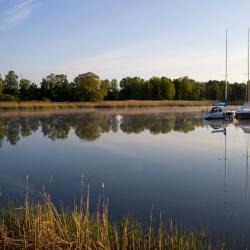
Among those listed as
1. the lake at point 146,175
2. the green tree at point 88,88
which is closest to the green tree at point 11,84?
the green tree at point 88,88

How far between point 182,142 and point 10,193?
9.92 metres

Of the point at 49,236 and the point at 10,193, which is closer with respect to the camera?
the point at 49,236

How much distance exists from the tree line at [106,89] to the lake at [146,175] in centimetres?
4748

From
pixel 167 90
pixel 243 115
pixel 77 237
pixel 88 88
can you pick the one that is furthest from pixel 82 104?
pixel 77 237

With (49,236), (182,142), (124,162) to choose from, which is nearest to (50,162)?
(124,162)

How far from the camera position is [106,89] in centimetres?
7606

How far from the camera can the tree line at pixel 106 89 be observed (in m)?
70.1

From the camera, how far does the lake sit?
7.01 metres

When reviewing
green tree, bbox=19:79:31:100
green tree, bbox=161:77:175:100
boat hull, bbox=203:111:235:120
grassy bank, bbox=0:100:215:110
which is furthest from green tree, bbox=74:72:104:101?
boat hull, bbox=203:111:235:120

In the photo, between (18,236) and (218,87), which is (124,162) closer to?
(18,236)

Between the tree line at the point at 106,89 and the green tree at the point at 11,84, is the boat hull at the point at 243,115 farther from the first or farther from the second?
the green tree at the point at 11,84

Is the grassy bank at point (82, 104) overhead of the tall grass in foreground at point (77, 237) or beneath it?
overhead

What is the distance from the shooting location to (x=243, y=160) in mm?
12266

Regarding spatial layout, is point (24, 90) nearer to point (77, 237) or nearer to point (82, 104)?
point (82, 104)
